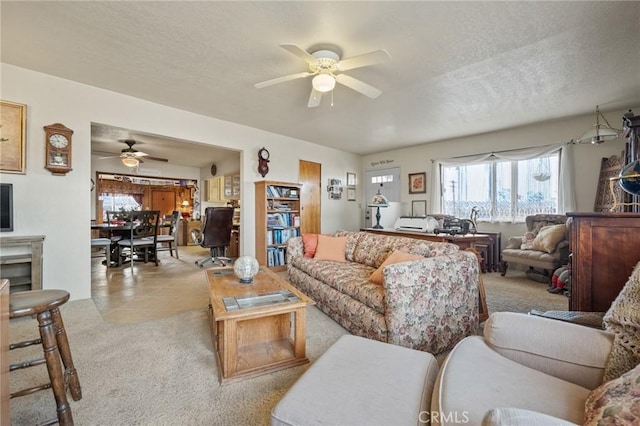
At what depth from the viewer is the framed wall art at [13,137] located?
2.65 m

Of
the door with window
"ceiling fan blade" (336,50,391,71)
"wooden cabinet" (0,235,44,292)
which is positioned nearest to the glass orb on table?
"ceiling fan blade" (336,50,391,71)

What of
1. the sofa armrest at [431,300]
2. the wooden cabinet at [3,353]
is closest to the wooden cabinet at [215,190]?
the sofa armrest at [431,300]

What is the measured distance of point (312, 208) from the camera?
5832 mm

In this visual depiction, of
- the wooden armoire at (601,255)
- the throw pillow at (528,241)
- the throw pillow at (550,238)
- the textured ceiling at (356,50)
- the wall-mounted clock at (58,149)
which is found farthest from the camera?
the throw pillow at (528,241)

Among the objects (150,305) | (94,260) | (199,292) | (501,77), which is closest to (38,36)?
(150,305)

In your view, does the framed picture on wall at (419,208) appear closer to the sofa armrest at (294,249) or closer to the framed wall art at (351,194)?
the framed wall art at (351,194)

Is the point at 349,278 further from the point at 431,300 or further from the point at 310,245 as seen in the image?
the point at 310,245

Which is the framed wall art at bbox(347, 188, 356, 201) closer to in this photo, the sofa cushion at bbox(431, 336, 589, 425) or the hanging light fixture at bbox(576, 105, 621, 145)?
the hanging light fixture at bbox(576, 105, 621, 145)

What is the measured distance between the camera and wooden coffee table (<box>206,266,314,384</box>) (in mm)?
1615

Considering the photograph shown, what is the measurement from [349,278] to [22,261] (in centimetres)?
312

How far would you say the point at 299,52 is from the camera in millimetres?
1967

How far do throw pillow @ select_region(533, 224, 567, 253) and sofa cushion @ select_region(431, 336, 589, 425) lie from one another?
11.4 ft

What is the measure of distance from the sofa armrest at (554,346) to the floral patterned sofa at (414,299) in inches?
25.1

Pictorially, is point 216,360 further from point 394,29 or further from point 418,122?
point 418,122
